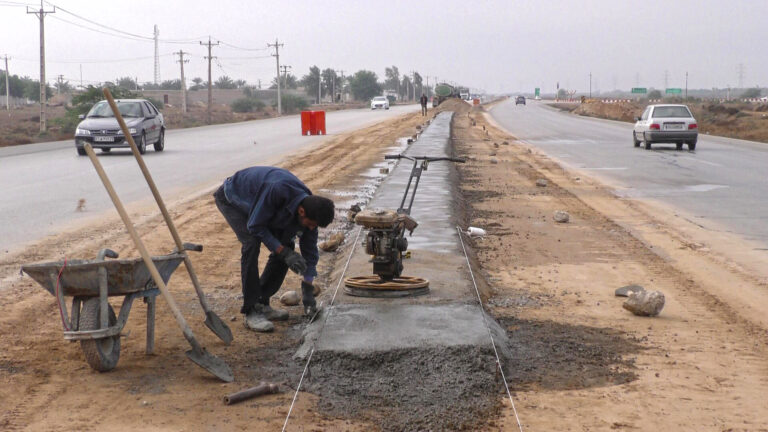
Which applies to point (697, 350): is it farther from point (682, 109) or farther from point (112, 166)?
point (682, 109)

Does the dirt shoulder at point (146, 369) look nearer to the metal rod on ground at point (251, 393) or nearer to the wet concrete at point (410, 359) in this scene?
the metal rod on ground at point (251, 393)

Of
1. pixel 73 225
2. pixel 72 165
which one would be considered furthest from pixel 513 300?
pixel 72 165

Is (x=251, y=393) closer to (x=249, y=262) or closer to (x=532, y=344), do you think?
(x=249, y=262)

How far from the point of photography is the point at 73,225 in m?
11.2

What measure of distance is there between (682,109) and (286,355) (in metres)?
24.8

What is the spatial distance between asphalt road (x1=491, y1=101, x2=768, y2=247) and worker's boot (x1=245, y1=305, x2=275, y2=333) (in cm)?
665

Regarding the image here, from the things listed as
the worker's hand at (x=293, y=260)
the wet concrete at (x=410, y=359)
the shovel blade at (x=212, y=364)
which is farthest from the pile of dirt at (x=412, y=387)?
the worker's hand at (x=293, y=260)

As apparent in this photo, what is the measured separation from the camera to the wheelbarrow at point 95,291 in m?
5.18

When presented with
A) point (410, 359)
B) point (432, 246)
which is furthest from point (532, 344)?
point (432, 246)

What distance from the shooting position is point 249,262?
6.38m

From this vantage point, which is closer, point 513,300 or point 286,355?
point 286,355

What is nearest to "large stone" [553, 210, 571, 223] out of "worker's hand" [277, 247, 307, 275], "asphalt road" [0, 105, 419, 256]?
"asphalt road" [0, 105, 419, 256]

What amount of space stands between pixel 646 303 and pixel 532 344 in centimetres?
131

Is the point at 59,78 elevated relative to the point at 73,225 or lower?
elevated
